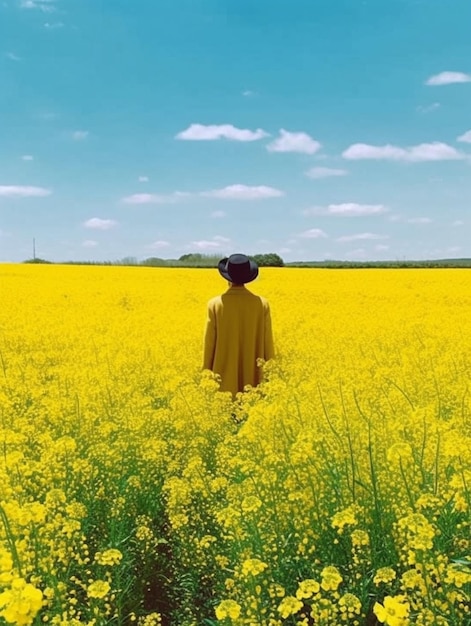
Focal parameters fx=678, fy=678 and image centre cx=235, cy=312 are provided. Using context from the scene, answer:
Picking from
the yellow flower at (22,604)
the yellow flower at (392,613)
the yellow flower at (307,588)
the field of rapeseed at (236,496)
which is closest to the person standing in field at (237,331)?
the field of rapeseed at (236,496)

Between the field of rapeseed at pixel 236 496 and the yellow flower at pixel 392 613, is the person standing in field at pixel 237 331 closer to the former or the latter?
the field of rapeseed at pixel 236 496

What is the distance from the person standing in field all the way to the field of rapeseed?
49 cm

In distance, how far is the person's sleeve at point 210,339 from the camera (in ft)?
21.0

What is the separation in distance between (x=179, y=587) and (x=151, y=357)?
423cm

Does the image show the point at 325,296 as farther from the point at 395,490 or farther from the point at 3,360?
the point at 395,490

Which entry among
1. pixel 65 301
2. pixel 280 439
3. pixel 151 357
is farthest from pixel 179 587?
pixel 65 301

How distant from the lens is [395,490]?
11.6 feet

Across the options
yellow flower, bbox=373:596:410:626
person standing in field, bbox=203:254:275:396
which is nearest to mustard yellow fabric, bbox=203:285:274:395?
person standing in field, bbox=203:254:275:396

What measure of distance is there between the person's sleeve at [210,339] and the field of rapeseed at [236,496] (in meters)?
0.47

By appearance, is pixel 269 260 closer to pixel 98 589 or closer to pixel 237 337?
pixel 237 337

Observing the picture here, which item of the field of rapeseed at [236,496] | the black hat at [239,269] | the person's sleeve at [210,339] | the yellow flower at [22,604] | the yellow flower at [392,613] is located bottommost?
the field of rapeseed at [236,496]

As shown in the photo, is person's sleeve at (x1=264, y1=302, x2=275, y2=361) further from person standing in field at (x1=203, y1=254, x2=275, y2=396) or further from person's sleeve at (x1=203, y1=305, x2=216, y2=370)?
person's sleeve at (x1=203, y1=305, x2=216, y2=370)

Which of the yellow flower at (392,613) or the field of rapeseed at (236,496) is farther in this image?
the field of rapeseed at (236,496)

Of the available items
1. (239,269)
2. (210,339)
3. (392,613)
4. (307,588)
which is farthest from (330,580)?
(210,339)
